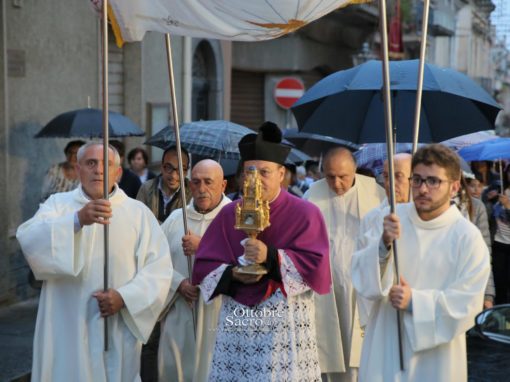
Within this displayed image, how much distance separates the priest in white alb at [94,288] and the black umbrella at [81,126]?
177 inches

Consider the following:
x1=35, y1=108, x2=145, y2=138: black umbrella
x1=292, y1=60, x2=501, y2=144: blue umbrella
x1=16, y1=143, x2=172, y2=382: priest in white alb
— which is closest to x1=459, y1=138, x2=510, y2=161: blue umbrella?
x1=292, y1=60, x2=501, y2=144: blue umbrella

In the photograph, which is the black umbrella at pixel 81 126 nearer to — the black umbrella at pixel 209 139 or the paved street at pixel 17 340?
the black umbrella at pixel 209 139

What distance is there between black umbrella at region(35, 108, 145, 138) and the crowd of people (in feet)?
9.07

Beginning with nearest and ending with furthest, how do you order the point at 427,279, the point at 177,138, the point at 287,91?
the point at 427,279, the point at 177,138, the point at 287,91

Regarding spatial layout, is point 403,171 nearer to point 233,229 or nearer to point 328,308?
point 328,308

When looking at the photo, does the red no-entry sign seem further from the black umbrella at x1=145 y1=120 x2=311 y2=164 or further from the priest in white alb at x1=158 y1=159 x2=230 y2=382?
the priest in white alb at x1=158 y1=159 x2=230 y2=382

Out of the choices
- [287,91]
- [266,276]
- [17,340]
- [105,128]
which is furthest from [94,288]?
[287,91]

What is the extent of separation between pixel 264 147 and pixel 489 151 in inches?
243

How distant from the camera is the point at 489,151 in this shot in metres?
11.7

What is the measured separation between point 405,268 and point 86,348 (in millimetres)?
2113

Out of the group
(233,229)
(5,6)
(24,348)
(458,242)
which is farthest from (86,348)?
(5,6)

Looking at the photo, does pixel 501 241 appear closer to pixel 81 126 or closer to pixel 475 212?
pixel 475 212

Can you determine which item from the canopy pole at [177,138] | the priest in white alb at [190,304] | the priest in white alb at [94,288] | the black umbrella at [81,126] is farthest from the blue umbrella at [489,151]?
the priest in white alb at [94,288]

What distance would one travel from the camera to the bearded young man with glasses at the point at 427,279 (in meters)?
5.60
